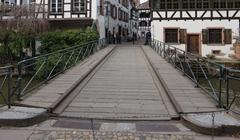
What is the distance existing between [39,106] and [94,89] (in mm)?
3382

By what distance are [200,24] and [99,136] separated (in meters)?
27.8

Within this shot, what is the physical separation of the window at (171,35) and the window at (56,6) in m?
9.17

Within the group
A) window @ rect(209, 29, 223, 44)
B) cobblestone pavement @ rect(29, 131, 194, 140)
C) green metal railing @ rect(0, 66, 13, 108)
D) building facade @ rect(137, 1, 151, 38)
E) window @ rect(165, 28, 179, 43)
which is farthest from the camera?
building facade @ rect(137, 1, 151, 38)

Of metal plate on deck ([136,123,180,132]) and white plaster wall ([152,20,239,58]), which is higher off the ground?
white plaster wall ([152,20,239,58])

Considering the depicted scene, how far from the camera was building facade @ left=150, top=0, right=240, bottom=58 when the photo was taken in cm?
3325

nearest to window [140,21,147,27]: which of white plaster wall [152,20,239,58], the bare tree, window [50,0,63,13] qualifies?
white plaster wall [152,20,239,58]

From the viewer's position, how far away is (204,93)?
11.0 m

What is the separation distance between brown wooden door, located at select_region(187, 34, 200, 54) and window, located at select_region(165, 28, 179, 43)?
1.07 metres

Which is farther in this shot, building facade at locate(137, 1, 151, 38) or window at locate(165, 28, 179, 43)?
building facade at locate(137, 1, 151, 38)

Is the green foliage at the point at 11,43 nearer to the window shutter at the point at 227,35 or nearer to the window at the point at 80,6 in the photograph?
the window at the point at 80,6

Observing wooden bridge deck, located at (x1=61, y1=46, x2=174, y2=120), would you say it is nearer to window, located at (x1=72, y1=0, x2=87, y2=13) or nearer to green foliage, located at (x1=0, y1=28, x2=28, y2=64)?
green foliage, located at (x1=0, y1=28, x2=28, y2=64)

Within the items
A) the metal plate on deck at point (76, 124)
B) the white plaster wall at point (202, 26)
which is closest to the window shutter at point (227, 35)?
the white plaster wall at point (202, 26)

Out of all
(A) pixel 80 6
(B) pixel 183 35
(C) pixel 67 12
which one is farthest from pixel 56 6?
(B) pixel 183 35

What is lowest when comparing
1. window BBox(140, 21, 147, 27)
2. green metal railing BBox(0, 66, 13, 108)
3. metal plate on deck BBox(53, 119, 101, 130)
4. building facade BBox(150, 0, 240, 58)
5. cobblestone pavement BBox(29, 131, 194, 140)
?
cobblestone pavement BBox(29, 131, 194, 140)
